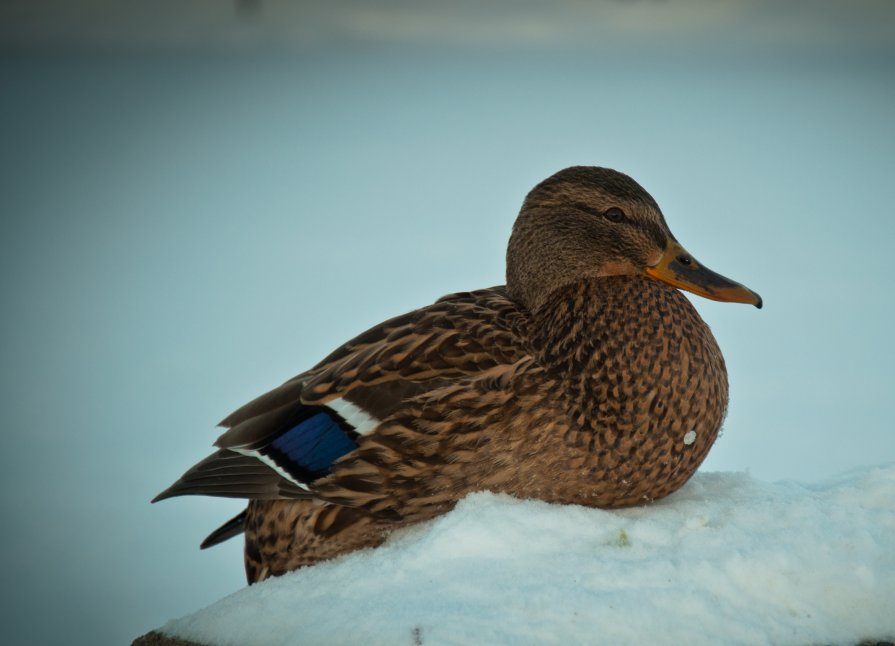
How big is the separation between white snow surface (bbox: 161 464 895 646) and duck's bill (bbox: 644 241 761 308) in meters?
0.73

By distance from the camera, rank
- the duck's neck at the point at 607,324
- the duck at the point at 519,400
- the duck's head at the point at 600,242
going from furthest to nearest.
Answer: the duck's head at the point at 600,242, the duck's neck at the point at 607,324, the duck at the point at 519,400

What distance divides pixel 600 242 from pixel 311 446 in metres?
1.27

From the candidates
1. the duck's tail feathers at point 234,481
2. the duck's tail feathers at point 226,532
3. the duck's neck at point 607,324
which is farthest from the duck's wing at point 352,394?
the duck's tail feathers at point 226,532

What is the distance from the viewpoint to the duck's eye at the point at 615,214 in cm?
375

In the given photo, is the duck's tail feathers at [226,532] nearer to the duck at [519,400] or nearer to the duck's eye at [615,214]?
the duck at [519,400]

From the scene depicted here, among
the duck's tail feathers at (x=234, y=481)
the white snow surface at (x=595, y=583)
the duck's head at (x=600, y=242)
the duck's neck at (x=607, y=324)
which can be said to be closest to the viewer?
the white snow surface at (x=595, y=583)

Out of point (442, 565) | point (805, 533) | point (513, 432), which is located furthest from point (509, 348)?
point (805, 533)

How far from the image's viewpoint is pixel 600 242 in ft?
12.3

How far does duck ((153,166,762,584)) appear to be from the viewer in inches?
133

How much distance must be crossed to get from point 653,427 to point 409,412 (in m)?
0.81

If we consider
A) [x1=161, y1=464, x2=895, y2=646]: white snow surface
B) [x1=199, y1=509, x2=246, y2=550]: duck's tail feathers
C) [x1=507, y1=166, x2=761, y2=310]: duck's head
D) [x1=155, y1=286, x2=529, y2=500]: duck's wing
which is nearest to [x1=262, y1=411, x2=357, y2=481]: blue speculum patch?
[x1=155, y1=286, x2=529, y2=500]: duck's wing

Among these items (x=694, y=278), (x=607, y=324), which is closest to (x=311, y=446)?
(x=607, y=324)

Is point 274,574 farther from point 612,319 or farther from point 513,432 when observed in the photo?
point 612,319

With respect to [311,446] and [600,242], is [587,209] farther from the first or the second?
[311,446]
